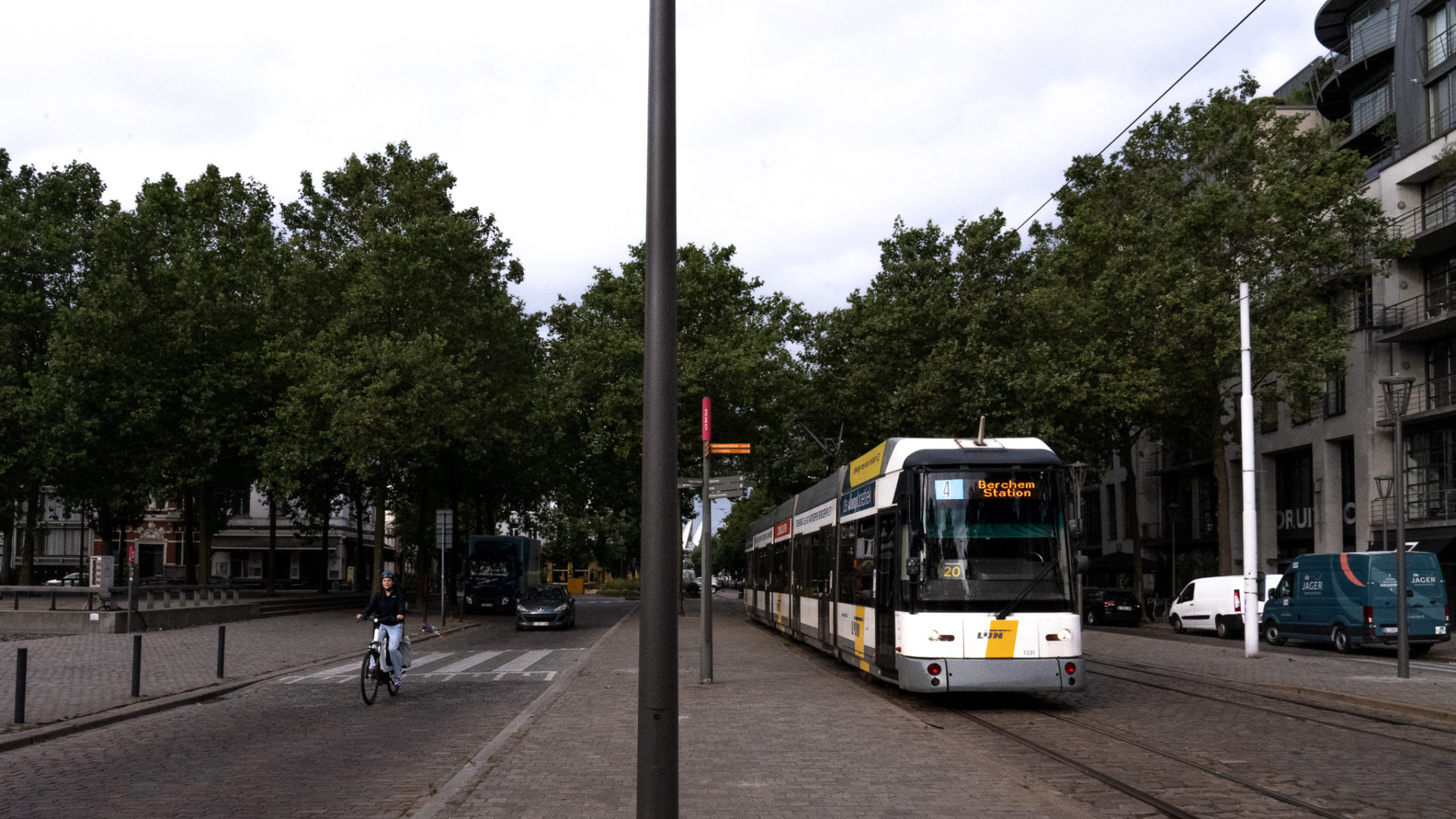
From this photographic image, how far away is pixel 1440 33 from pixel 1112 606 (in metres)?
20.2

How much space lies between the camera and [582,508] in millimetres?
48250

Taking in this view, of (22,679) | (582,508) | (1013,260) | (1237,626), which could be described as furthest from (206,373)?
(1237,626)

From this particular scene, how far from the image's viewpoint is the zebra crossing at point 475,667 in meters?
18.1

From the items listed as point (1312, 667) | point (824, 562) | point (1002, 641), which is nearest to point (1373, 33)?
point (1312, 667)

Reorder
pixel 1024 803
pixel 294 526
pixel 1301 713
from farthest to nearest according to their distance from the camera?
pixel 294 526 → pixel 1301 713 → pixel 1024 803

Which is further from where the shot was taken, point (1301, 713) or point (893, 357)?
point (893, 357)

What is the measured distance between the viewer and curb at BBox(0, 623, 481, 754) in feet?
36.3

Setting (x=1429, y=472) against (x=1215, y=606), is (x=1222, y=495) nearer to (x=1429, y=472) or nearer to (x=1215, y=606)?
(x=1215, y=606)

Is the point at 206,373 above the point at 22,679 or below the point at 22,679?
above

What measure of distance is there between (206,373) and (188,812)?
1313 inches

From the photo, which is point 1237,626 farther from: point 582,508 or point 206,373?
point 206,373

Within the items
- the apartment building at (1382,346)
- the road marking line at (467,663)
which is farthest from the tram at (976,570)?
the apartment building at (1382,346)

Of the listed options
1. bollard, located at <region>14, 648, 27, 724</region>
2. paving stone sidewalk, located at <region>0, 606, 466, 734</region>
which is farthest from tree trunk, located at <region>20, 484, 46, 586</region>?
bollard, located at <region>14, 648, 27, 724</region>

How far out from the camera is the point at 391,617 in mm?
15172
